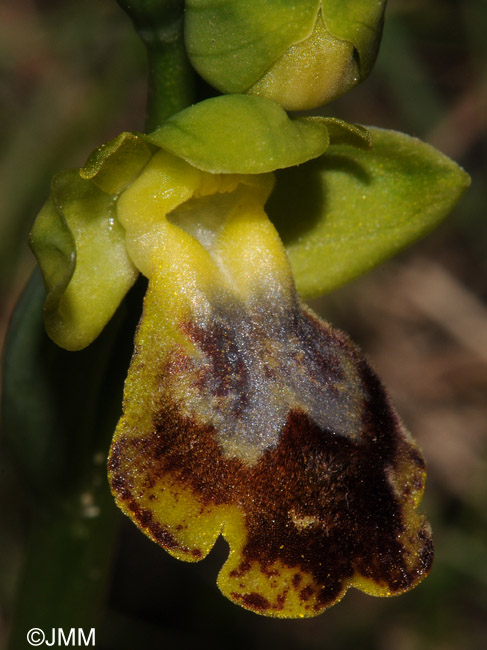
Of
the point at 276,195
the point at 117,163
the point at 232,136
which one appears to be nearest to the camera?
the point at 232,136

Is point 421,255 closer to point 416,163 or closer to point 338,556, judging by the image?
point 416,163

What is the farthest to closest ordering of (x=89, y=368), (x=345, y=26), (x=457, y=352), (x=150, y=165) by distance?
(x=457, y=352)
(x=89, y=368)
(x=150, y=165)
(x=345, y=26)

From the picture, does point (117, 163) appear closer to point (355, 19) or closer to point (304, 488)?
point (355, 19)

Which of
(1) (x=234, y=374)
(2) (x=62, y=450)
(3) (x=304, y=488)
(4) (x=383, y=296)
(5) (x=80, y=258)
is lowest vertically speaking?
(4) (x=383, y=296)

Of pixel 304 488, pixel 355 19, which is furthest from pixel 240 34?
pixel 304 488

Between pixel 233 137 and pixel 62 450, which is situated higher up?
pixel 233 137

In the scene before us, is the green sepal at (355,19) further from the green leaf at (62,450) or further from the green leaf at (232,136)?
the green leaf at (62,450)

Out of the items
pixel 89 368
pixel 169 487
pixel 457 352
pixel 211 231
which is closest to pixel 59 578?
pixel 89 368
